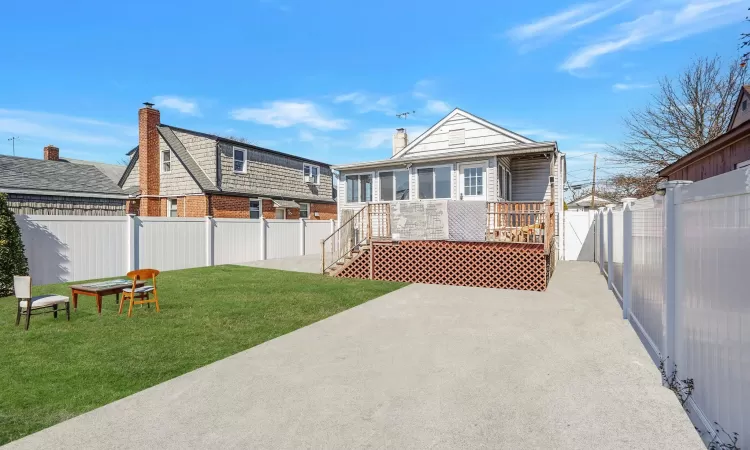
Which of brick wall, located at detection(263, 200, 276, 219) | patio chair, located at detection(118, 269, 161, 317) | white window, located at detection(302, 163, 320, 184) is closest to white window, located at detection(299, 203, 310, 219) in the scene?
white window, located at detection(302, 163, 320, 184)

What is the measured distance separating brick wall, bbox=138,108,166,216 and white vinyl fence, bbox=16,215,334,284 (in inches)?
328

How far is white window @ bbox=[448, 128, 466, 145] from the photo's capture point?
61.4 ft

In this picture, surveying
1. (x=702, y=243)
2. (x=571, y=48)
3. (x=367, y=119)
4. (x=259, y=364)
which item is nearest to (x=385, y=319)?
(x=259, y=364)

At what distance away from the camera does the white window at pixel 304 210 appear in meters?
25.3

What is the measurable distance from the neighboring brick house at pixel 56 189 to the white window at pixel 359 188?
41.4ft

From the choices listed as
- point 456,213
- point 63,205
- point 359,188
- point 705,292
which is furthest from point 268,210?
point 705,292

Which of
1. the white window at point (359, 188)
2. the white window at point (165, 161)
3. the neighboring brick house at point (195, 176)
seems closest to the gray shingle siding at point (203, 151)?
the neighboring brick house at point (195, 176)

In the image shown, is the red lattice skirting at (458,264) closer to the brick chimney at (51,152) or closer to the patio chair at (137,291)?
the patio chair at (137,291)

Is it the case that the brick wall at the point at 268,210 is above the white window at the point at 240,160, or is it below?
below

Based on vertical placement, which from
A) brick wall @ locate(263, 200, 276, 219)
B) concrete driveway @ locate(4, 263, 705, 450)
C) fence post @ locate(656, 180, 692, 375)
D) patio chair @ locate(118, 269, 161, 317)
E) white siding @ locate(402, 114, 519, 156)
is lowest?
concrete driveway @ locate(4, 263, 705, 450)

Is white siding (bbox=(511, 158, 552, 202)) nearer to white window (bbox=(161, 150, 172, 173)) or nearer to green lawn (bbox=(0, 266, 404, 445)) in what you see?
green lawn (bbox=(0, 266, 404, 445))

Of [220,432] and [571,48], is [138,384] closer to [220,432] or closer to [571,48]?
[220,432]

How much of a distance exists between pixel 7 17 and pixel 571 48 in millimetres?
17698

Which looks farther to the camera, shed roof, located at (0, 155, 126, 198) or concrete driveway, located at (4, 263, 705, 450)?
shed roof, located at (0, 155, 126, 198)
